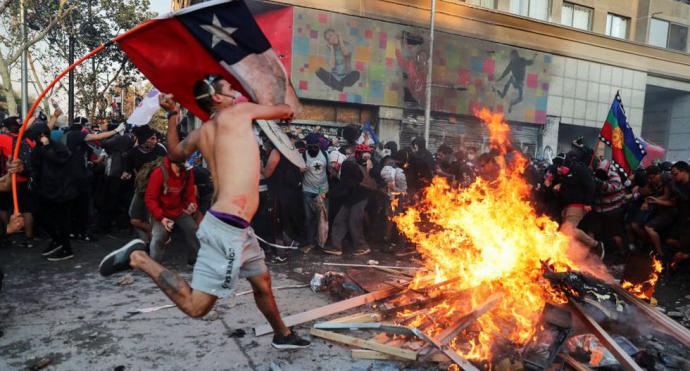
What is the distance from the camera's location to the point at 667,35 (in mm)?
27250

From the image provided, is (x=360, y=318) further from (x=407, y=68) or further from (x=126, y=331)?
(x=407, y=68)

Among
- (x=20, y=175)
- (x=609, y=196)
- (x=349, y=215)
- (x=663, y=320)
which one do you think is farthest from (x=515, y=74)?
(x=20, y=175)

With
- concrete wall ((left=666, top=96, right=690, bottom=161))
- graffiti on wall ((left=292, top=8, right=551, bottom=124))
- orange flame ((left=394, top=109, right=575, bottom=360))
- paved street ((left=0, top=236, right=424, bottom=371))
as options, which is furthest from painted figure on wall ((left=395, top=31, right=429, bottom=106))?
concrete wall ((left=666, top=96, right=690, bottom=161))

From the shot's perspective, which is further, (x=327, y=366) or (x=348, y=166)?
(x=348, y=166)

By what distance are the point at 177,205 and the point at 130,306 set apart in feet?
4.98

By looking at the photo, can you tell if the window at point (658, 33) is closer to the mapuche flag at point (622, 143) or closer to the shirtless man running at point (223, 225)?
the mapuche flag at point (622, 143)

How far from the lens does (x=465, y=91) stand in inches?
859

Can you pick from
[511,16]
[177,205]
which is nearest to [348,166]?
[177,205]

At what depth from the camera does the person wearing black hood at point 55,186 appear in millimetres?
6512

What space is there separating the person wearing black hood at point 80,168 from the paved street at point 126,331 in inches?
66.9

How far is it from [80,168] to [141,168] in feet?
4.06

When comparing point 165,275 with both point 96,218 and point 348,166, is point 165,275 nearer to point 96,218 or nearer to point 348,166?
point 348,166

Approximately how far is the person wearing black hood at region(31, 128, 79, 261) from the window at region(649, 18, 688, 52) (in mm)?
31334

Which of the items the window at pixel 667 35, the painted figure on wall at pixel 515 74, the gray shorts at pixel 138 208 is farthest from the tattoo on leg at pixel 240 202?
the window at pixel 667 35
